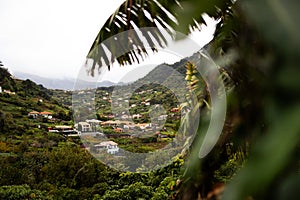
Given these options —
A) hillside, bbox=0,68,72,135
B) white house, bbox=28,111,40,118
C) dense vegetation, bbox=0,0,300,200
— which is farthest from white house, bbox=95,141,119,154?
white house, bbox=28,111,40,118

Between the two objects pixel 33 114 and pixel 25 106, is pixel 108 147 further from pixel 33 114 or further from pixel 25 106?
pixel 25 106

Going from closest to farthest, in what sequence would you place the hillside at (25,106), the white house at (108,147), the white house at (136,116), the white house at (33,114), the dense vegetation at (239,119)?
the dense vegetation at (239,119) < the white house at (136,116) < the white house at (108,147) < the hillside at (25,106) < the white house at (33,114)

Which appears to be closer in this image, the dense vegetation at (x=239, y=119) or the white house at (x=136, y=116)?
the dense vegetation at (x=239, y=119)

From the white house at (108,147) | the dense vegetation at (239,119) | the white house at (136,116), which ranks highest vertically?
the dense vegetation at (239,119)

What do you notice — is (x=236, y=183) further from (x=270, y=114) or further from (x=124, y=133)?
(x=124, y=133)

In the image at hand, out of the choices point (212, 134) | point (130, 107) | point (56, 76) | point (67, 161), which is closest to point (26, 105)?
point (56, 76)

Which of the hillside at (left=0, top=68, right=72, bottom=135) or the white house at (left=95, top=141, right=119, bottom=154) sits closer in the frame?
the white house at (left=95, top=141, right=119, bottom=154)

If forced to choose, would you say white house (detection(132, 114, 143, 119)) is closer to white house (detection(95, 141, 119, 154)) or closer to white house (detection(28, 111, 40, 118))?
white house (detection(95, 141, 119, 154))

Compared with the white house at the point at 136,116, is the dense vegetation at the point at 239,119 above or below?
above

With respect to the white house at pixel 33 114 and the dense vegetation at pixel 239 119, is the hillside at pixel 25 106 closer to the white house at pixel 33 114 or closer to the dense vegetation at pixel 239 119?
the white house at pixel 33 114

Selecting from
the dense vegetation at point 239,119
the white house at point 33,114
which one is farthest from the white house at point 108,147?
the white house at point 33,114

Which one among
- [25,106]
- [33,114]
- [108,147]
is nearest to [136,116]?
[108,147]
